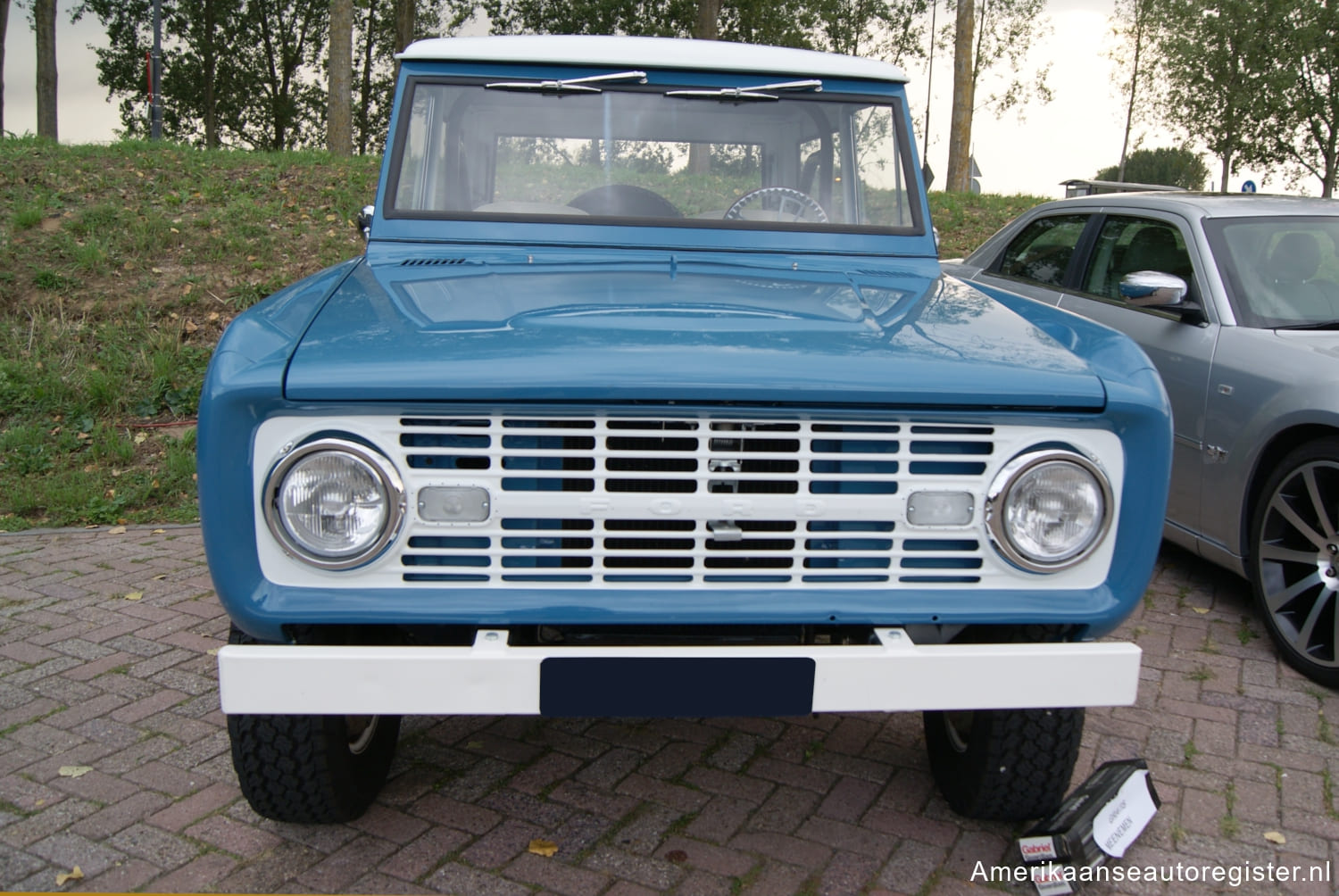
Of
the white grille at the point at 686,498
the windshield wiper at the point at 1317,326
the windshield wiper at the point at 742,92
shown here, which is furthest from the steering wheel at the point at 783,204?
the windshield wiper at the point at 1317,326

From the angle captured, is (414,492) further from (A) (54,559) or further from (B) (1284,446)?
(A) (54,559)

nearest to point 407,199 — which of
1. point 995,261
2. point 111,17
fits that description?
point 995,261

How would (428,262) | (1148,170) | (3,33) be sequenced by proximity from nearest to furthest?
(428,262) → (3,33) → (1148,170)

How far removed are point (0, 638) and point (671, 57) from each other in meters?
3.16

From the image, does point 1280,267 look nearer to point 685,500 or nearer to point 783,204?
point 783,204

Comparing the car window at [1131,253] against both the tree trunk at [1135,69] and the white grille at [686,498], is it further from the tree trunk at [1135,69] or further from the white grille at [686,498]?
the tree trunk at [1135,69]

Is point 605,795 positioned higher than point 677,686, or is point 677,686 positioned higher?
point 677,686

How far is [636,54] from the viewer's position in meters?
3.45

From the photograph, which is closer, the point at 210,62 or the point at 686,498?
the point at 686,498

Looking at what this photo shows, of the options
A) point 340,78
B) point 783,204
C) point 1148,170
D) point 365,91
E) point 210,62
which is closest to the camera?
point 783,204

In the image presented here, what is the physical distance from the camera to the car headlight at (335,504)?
2.04 m

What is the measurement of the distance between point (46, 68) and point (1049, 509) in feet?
68.2

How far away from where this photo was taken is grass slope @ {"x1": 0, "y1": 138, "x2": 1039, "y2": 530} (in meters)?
6.04

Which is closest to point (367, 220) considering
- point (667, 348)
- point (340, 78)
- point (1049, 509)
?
point (667, 348)
